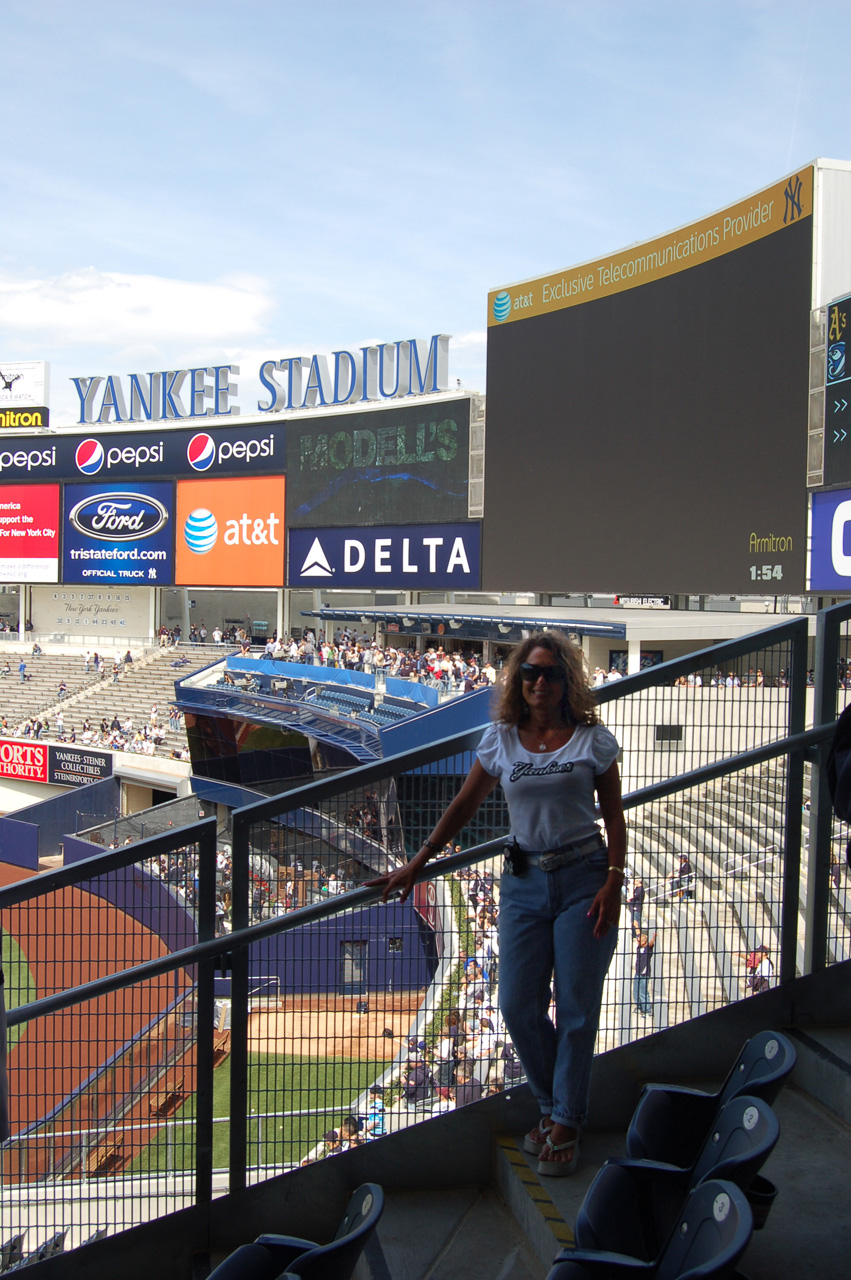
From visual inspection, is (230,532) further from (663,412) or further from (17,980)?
(17,980)

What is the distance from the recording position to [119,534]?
35.0 meters

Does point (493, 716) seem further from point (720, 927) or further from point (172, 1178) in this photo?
point (172, 1178)

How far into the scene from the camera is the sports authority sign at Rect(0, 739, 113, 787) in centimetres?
2767

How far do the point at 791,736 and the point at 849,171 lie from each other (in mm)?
16987

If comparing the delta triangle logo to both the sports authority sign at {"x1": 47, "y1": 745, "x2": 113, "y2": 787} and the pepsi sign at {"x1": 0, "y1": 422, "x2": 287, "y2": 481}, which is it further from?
the sports authority sign at {"x1": 47, "y1": 745, "x2": 113, "y2": 787}

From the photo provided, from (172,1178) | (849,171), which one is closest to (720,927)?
(172,1178)

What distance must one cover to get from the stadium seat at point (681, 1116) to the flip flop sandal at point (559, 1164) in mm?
218

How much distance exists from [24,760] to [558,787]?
95.2 feet

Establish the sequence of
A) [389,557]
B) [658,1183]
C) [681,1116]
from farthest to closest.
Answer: [389,557], [681,1116], [658,1183]

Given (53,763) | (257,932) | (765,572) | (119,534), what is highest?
(119,534)

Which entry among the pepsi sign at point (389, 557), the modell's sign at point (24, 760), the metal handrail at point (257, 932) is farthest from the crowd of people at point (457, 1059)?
the modell's sign at point (24, 760)

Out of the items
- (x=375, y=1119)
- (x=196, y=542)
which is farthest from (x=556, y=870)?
(x=196, y=542)

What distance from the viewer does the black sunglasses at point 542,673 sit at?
250 cm

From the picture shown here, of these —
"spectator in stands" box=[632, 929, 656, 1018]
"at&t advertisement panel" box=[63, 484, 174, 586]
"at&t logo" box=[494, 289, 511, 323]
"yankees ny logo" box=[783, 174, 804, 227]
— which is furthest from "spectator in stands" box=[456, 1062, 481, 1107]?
"at&t advertisement panel" box=[63, 484, 174, 586]
